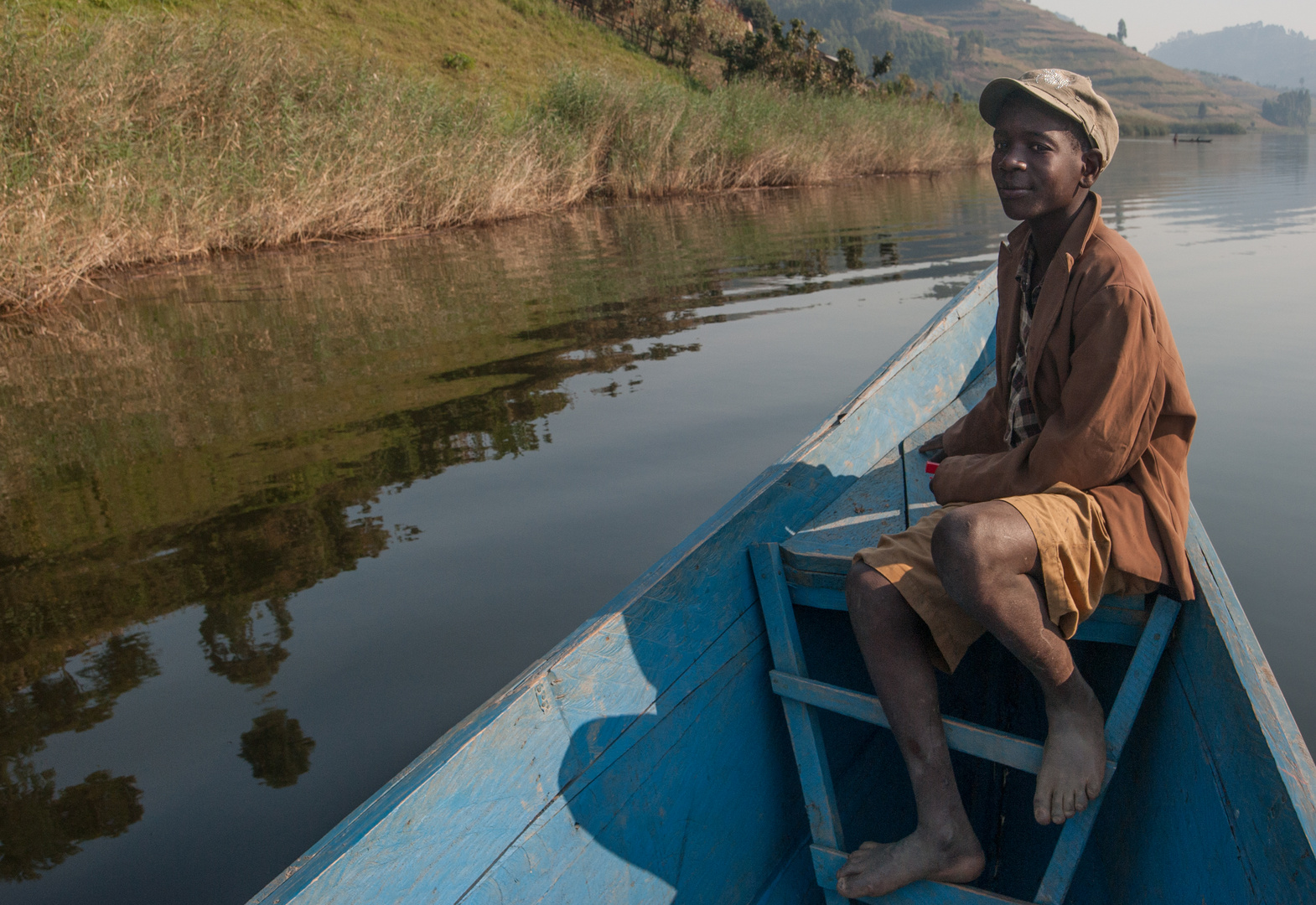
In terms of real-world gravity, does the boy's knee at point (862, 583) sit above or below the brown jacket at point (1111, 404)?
below

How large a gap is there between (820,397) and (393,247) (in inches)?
323

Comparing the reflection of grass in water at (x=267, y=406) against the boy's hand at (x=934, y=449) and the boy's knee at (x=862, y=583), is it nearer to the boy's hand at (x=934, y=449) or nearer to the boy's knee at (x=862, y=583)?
the boy's knee at (x=862, y=583)

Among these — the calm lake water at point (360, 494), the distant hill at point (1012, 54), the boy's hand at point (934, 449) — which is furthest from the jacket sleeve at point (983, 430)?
the distant hill at point (1012, 54)

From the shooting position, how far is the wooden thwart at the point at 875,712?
1435 millimetres

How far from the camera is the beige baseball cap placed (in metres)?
1.60

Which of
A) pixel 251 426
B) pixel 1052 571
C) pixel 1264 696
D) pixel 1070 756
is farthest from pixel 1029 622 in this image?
pixel 251 426

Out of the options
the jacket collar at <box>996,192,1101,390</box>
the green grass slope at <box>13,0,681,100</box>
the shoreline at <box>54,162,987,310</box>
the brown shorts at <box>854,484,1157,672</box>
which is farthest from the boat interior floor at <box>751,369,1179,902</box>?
the green grass slope at <box>13,0,681,100</box>

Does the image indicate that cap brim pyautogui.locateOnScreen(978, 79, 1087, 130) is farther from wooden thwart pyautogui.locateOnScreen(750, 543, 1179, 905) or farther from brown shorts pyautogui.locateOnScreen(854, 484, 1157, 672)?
wooden thwart pyautogui.locateOnScreen(750, 543, 1179, 905)

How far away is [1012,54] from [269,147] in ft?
575

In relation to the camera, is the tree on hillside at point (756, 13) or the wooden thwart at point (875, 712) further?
the tree on hillside at point (756, 13)

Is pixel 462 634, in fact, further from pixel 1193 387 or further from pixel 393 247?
pixel 393 247

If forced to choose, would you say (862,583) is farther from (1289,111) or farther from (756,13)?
(1289,111)

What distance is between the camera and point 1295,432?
4195 millimetres

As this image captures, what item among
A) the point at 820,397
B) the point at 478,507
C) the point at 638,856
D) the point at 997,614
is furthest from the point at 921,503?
the point at 820,397
